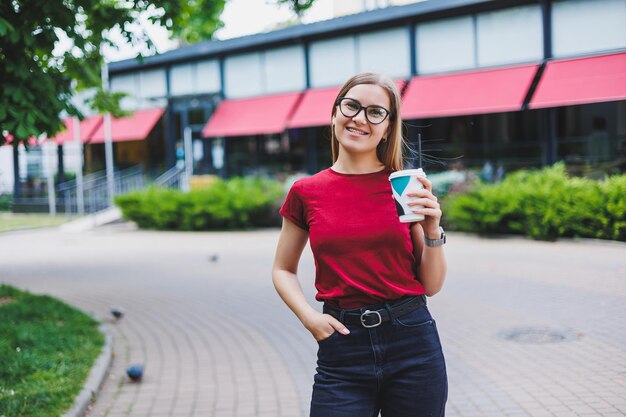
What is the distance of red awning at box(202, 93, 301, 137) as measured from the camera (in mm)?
25953

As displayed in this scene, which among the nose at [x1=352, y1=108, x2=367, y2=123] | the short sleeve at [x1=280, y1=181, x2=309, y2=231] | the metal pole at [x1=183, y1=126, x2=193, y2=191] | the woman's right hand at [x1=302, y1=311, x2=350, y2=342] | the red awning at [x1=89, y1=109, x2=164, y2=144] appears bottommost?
the woman's right hand at [x1=302, y1=311, x2=350, y2=342]

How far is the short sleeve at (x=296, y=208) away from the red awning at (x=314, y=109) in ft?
71.3

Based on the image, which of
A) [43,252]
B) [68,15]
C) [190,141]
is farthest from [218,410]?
[190,141]

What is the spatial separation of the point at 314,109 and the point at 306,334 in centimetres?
1828

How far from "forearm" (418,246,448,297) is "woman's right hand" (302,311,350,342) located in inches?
13.8

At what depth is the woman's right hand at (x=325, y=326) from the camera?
2525 mm

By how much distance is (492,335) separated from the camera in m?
7.01

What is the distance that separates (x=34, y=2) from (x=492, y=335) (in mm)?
5248

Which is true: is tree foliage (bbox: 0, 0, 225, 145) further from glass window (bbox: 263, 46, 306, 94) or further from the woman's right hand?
glass window (bbox: 263, 46, 306, 94)

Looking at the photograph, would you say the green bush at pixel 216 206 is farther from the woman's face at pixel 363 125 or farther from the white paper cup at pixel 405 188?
the white paper cup at pixel 405 188

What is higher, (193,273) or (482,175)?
(482,175)

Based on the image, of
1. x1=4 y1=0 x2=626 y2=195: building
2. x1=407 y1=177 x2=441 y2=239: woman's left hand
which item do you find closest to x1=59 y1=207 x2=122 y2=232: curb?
x1=4 y1=0 x2=626 y2=195: building

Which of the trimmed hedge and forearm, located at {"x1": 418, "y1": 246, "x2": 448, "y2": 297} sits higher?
forearm, located at {"x1": 418, "y1": 246, "x2": 448, "y2": 297}

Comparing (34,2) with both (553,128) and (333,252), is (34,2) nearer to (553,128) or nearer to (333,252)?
(333,252)
